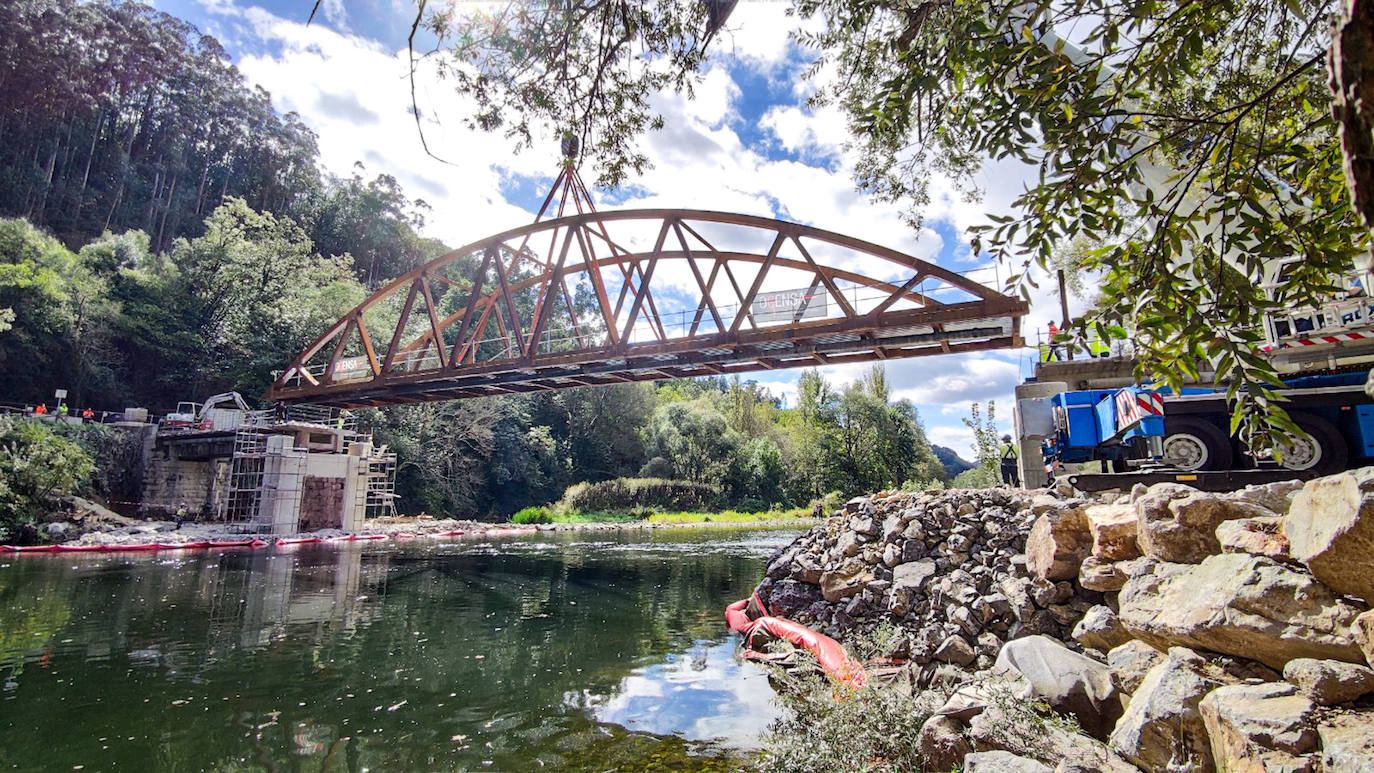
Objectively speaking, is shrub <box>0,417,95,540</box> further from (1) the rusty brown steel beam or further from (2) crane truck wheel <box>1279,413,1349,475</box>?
(2) crane truck wheel <box>1279,413,1349,475</box>

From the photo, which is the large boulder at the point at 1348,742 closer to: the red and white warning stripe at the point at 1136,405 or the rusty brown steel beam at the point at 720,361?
the red and white warning stripe at the point at 1136,405

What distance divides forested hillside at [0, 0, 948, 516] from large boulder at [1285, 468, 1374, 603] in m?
41.3

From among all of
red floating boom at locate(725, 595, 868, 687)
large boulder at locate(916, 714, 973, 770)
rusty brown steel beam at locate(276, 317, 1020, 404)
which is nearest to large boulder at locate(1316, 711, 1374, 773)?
large boulder at locate(916, 714, 973, 770)

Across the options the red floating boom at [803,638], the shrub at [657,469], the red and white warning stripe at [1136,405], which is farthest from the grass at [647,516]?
the red and white warning stripe at [1136,405]

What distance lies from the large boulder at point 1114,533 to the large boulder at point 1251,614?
3.51 feet

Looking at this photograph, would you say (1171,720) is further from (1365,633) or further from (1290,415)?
(1290,415)

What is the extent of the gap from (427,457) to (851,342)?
113 feet

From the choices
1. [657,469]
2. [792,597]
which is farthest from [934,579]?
[657,469]

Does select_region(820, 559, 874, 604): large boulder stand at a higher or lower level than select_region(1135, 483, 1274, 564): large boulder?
lower

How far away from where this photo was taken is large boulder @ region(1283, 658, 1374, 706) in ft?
9.60

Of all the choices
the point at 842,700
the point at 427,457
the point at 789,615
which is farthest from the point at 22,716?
the point at 427,457

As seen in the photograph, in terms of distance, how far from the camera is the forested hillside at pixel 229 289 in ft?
125

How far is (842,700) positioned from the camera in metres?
5.20

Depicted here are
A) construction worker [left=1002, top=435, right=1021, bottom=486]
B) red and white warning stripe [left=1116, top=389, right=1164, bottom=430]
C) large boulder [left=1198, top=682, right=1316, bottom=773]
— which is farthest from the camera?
construction worker [left=1002, top=435, right=1021, bottom=486]
